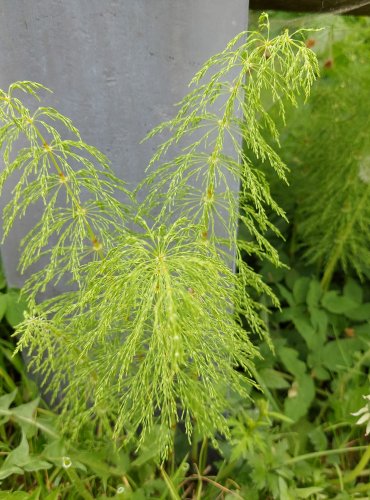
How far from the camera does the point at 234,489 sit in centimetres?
135

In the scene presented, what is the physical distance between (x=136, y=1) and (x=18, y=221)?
2.12 ft

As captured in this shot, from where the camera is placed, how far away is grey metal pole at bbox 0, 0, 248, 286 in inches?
42.1

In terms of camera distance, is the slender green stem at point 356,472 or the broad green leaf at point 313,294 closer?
the slender green stem at point 356,472

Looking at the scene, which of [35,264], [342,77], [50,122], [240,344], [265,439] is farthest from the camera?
[342,77]

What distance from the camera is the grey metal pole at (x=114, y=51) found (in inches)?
42.1

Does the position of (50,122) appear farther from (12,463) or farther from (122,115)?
(12,463)

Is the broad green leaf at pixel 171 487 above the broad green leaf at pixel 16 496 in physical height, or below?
below

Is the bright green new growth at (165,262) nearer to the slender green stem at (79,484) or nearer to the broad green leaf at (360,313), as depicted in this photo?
the slender green stem at (79,484)

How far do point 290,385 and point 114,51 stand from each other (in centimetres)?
109

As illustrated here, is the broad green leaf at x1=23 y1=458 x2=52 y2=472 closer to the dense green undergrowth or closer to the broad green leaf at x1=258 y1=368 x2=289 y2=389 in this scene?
the dense green undergrowth

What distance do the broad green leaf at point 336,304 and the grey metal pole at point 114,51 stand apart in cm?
84

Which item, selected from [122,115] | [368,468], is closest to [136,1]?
[122,115]

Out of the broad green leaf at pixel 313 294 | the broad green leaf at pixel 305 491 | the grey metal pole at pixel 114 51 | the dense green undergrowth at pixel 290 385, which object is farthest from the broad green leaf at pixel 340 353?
the grey metal pole at pixel 114 51

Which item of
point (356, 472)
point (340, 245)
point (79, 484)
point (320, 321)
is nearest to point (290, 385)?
point (320, 321)
